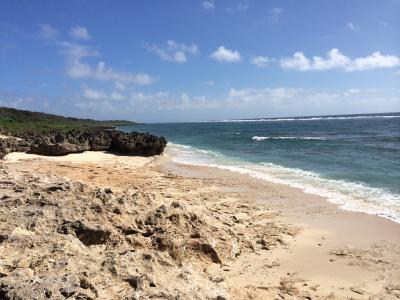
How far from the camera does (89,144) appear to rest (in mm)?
30062

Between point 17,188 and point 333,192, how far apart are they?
1172 cm

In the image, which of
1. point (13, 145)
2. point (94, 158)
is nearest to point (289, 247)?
point (94, 158)

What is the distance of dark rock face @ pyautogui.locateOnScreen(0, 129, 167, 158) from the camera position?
26.2m

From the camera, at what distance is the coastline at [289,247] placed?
23.4 ft

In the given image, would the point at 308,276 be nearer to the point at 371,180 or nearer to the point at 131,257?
the point at 131,257

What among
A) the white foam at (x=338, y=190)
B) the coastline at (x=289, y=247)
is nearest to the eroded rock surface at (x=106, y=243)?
the coastline at (x=289, y=247)

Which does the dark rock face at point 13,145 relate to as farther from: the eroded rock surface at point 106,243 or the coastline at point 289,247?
the eroded rock surface at point 106,243

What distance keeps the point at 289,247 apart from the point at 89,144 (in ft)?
75.4

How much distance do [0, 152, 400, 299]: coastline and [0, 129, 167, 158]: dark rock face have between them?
35.0 ft

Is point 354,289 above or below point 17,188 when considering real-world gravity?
below

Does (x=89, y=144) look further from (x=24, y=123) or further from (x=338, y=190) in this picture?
(x=24, y=123)

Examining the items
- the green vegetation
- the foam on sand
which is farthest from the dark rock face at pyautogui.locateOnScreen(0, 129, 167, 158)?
the green vegetation

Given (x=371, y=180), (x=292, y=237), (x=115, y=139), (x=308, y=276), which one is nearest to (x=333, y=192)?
(x=371, y=180)

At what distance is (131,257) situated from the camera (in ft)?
19.0
